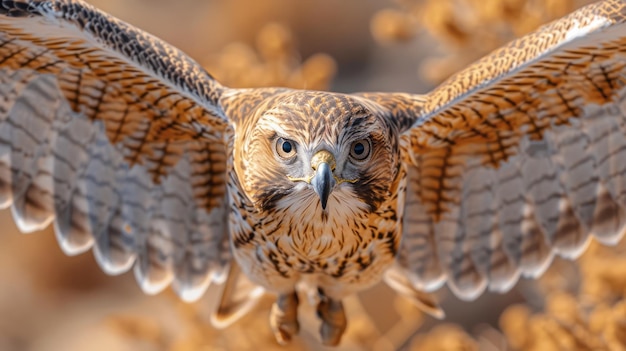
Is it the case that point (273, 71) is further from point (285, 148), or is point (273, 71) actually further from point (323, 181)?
point (323, 181)

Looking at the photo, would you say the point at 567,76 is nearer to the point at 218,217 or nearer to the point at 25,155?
the point at 218,217

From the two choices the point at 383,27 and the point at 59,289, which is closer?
the point at 383,27

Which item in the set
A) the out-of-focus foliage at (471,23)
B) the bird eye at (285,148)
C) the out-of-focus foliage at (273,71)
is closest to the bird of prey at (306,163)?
the bird eye at (285,148)

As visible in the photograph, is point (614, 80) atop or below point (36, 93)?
atop

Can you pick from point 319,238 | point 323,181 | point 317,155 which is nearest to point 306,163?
point 317,155

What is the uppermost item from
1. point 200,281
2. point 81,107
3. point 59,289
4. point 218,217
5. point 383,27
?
point 383,27

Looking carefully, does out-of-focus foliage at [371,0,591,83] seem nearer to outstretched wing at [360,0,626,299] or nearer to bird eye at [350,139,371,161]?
outstretched wing at [360,0,626,299]

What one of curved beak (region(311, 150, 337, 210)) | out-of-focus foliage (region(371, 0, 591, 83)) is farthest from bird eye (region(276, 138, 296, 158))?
out-of-focus foliage (region(371, 0, 591, 83))

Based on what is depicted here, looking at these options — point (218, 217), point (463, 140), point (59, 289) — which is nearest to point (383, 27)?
point (463, 140)
